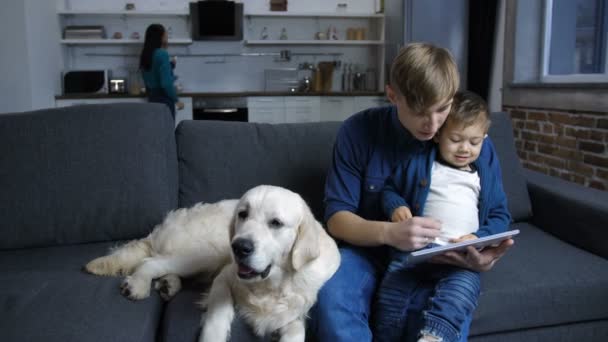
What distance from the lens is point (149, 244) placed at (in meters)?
1.84

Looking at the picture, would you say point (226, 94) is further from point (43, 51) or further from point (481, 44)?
point (481, 44)

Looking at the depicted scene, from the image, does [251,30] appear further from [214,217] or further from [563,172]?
[214,217]

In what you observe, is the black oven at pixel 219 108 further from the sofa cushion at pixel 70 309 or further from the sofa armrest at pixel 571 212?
the sofa cushion at pixel 70 309

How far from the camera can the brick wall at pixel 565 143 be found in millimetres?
3373

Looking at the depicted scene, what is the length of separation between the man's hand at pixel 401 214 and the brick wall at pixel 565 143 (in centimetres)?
237

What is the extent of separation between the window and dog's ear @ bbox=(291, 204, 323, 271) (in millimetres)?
3244

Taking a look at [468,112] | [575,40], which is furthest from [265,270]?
[575,40]

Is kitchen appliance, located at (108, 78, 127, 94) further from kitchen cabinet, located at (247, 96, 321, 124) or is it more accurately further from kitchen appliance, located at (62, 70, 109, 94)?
kitchen cabinet, located at (247, 96, 321, 124)

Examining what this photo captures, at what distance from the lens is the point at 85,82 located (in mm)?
6684

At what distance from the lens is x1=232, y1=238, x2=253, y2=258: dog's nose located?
1.29m

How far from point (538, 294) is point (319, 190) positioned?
0.97 m

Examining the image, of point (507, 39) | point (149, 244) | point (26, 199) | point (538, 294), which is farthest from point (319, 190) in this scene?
point (507, 39)

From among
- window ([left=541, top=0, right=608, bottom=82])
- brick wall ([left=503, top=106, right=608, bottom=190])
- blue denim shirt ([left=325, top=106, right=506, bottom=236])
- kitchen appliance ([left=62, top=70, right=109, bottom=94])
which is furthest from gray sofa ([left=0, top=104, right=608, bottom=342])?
kitchen appliance ([left=62, top=70, right=109, bottom=94])

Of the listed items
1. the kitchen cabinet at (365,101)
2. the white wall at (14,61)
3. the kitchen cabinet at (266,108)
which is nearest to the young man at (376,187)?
the white wall at (14,61)
